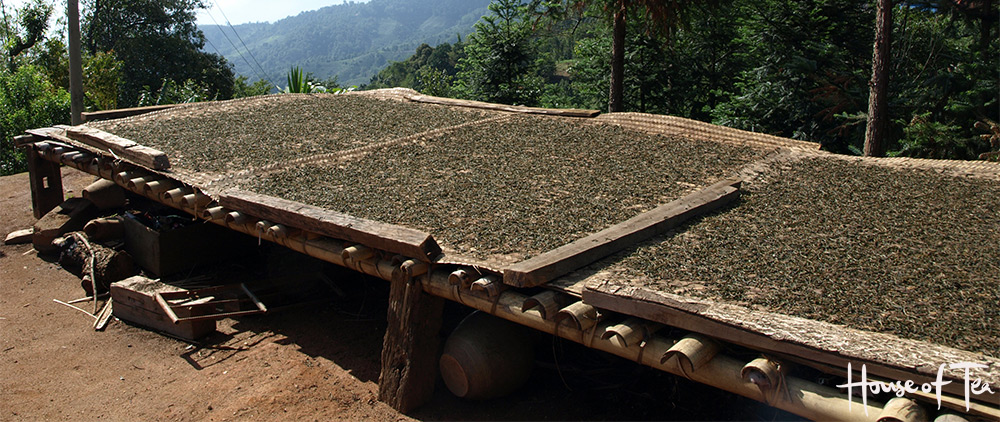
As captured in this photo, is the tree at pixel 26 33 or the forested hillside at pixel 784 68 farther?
the tree at pixel 26 33

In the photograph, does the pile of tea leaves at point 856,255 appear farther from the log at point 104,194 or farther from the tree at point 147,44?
the tree at point 147,44

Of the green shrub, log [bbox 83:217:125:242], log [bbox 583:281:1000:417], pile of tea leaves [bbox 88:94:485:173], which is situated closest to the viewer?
log [bbox 583:281:1000:417]

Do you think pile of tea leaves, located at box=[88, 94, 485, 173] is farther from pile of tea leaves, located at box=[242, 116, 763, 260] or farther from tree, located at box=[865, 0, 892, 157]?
tree, located at box=[865, 0, 892, 157]

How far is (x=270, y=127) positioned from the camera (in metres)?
8.98

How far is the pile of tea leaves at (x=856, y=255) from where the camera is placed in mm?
3457

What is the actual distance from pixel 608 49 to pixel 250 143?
26.7 ft

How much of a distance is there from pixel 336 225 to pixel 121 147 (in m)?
3.81

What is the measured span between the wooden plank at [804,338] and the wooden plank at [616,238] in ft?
1.25

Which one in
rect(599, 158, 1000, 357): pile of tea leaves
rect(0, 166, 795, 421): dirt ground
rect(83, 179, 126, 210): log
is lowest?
rect(0, 166, 795, 421): dirt ground

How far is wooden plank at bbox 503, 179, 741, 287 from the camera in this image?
409 cm

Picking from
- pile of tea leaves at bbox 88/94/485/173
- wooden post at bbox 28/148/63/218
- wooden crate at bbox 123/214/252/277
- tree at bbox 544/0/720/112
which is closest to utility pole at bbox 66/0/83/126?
wooden post at bbox 28/148/63/218

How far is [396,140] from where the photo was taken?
795cm

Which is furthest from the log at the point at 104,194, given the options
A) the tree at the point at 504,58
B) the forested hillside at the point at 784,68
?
the tree at the point at 504,58

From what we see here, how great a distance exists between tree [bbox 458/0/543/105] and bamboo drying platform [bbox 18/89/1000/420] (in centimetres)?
656
